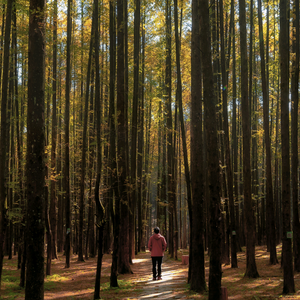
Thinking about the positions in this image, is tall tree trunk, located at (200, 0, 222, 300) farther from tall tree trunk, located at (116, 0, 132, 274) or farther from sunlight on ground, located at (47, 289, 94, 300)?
tall tree trunk, located at (116, 0, 132, 274)

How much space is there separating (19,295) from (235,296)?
5815 millimetres

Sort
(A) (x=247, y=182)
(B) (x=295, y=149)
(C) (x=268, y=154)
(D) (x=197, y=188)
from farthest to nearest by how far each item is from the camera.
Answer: (C) (x=268, y=154), (A) (x=247, y=182), (B) (x=295, y=149), (D) (x=197, y=188)

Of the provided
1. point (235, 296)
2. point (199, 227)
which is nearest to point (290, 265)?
point (235, 296)

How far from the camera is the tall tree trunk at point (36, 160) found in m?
5.82

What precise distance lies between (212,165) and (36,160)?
3513 mm

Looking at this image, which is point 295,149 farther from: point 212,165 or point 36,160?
point 36,160

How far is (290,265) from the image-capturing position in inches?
321

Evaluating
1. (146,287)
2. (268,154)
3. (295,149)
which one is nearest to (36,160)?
(146,287)

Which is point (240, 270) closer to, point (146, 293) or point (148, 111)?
point (146, 293)

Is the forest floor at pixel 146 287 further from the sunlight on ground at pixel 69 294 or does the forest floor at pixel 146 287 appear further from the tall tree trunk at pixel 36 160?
the tall tree trunk at pixel 36 160

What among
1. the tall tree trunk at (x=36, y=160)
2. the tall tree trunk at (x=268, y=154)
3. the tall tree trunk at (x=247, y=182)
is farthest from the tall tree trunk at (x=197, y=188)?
the tall tree trunk at (x=268, y=154)

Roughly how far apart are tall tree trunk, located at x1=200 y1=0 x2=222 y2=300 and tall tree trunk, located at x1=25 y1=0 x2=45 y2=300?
3.35 meters

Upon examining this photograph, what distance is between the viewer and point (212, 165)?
6629mm

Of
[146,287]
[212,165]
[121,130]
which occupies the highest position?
[121,130]
